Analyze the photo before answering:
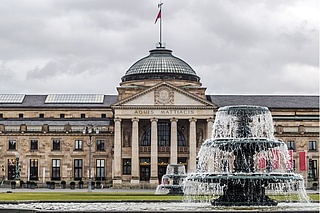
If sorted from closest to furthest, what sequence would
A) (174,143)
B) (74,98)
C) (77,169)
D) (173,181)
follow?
(173,181), (174,143), (77,169), (74,98)

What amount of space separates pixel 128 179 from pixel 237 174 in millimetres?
76719

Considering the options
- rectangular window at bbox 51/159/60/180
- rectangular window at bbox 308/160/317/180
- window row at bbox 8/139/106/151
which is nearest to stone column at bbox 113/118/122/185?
window row at bbox 8/139/106/151

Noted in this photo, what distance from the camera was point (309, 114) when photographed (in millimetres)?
126812

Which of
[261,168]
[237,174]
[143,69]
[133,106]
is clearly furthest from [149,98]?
[237,174]

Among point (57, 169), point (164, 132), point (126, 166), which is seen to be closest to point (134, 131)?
point (126, 166)

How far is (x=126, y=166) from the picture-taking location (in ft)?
375

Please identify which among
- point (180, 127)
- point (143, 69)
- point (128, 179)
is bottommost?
point (128, 179)

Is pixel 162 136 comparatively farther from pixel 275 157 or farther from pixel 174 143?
pixel 275 157

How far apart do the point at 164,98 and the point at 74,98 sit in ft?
86.5

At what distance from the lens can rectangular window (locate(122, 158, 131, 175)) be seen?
114m

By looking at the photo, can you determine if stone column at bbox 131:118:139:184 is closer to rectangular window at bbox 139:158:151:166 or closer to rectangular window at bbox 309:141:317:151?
rectangular window at bbox 139:158:151:166

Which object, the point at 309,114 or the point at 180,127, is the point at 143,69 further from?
the point at 309,114

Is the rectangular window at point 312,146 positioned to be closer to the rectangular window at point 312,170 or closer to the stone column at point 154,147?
the rectangular window at point 312,170

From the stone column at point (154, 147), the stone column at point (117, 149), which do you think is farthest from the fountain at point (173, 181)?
the stone column at point (117, 149)
